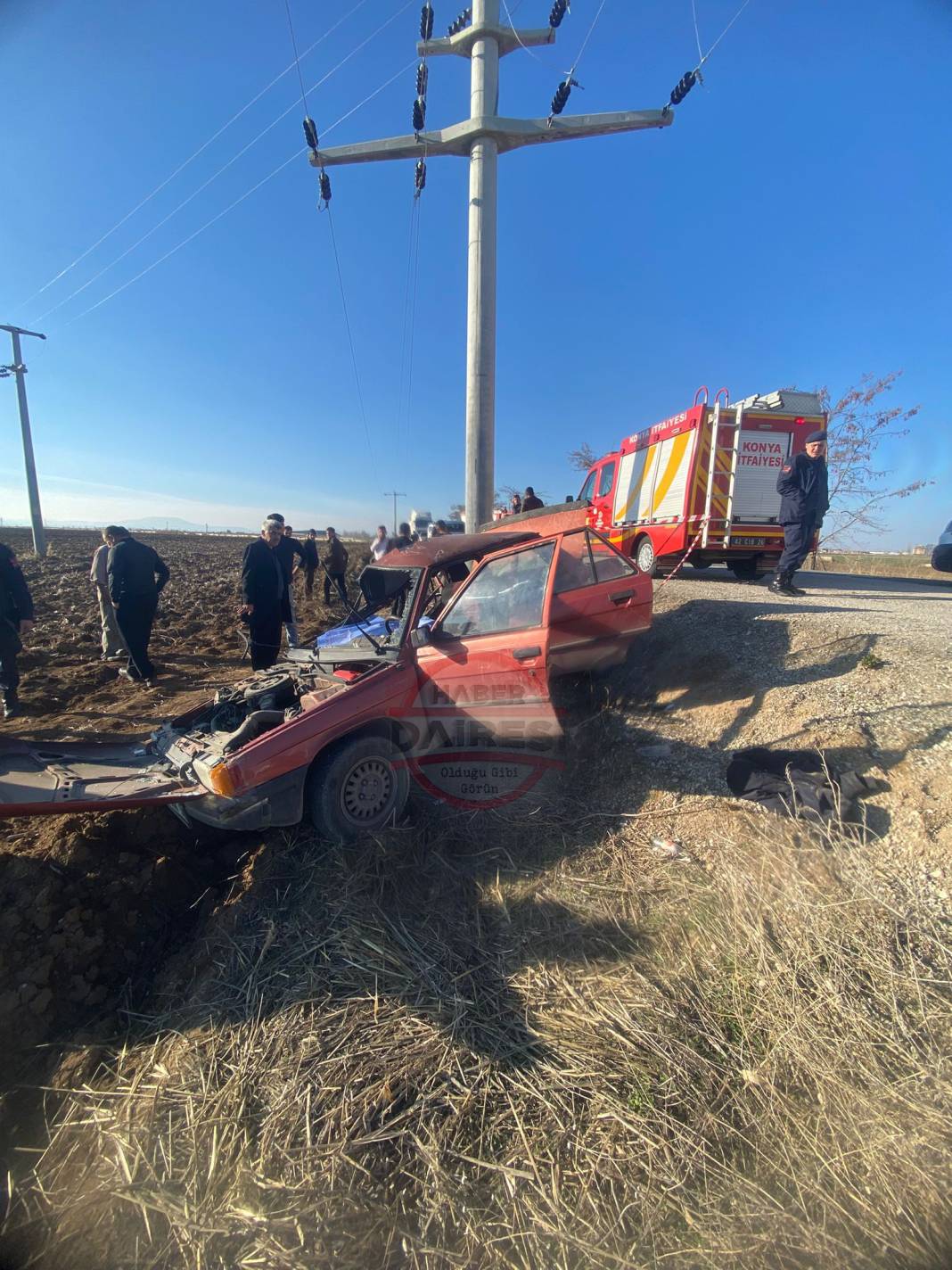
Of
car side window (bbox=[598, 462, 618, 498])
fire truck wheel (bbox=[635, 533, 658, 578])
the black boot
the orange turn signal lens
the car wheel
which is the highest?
car side window (bbox=[598, 462, 618, 498])

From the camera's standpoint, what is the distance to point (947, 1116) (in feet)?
5.01

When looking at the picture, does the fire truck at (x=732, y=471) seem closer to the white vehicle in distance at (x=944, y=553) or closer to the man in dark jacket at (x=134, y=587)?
the white vehicle in distance at (x=944, y=553)

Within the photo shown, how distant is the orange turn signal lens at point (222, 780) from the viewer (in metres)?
2.63

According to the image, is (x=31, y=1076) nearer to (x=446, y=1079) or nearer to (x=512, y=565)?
(x=446, y=1079)

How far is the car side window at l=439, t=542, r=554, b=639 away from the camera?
12.1 ft

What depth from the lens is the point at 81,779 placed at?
2.93 metres

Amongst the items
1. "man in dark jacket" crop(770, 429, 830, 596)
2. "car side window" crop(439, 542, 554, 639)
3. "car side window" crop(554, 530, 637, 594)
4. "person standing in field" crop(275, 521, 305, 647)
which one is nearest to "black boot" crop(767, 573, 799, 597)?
"man in dark jacket" crop(770, 429, 830, 596)

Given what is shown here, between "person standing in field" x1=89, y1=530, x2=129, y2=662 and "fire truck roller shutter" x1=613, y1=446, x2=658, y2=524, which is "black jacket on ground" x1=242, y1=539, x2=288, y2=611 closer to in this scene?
"person standing in field" x1=89, y1=530, x2=129, y2=662

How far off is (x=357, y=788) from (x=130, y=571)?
14.7ft

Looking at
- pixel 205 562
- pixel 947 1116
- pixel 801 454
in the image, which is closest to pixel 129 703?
pixel 947 1116

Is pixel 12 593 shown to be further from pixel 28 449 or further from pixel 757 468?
pixel 28 449

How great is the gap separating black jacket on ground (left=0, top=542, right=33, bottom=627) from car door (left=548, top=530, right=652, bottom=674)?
5.41 metres

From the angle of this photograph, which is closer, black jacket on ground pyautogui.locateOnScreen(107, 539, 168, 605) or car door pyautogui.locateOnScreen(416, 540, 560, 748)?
car door pyautogui.locateOnScreen(416, 540, 560, 748)

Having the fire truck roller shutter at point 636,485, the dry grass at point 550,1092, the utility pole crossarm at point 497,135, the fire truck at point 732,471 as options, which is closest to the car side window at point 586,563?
the dry grass at point 550,1092
